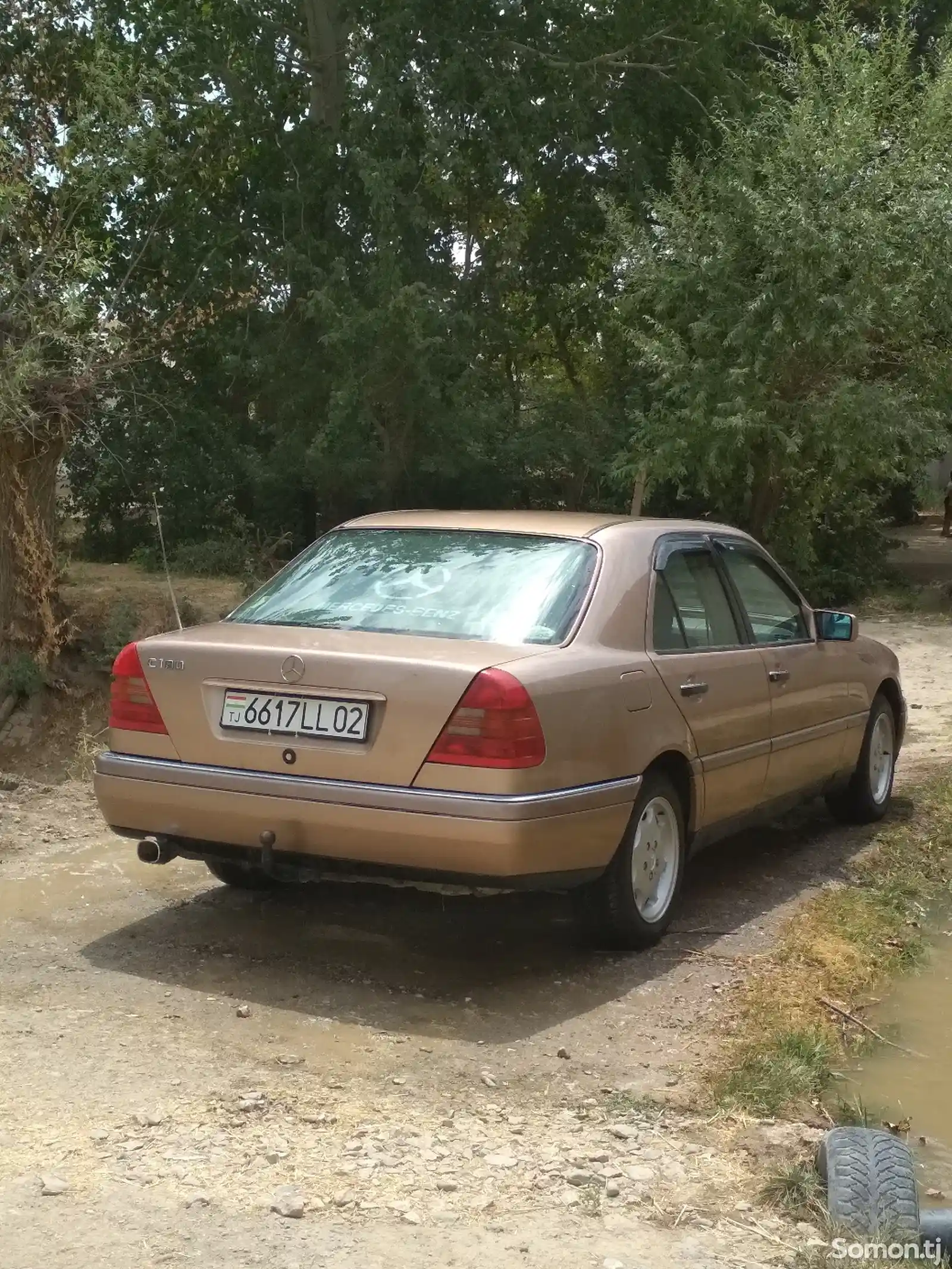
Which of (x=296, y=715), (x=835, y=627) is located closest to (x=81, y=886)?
(x=296, y=715)

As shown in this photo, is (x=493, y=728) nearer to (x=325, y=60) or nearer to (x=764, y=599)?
(x=764, y=599)

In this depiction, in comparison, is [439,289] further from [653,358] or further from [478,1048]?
[478,1048]

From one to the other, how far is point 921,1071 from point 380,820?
1.88 m

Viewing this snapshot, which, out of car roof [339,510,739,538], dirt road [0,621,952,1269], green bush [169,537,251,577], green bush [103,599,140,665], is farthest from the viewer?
green bush [169,537,251,577]

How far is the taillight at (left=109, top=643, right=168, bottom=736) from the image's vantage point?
5.28 metres

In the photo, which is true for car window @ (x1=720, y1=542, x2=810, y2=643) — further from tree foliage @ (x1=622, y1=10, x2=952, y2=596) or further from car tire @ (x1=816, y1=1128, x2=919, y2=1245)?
tree foliage @ (x1=622, y1=10, x2=952, y2=596)

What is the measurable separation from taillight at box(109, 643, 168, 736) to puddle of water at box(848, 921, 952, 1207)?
8.65ft

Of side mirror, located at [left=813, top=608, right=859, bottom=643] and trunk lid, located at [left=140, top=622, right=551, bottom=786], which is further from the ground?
trunk lid, located at [left=140, top=622, right=551, bottom=786]

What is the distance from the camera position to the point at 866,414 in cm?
1532

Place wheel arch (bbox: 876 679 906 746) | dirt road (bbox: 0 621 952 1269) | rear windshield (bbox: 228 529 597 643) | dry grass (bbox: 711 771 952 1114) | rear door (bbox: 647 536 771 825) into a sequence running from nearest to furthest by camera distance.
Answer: dirt road (bbox: 0 621 952 1269) < dry grass (bbox: 711 771 952 1114) < rear windshield (bbox: 228 529 597 643) < rear door (bbox: 647 536 771 825) < wheel arch (bbox: 876 679 906 746)

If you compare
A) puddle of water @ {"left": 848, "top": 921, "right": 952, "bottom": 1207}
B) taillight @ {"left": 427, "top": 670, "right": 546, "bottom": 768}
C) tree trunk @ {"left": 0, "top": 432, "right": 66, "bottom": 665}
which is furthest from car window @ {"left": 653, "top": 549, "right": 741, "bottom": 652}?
tree trunk @ {"left": 0, "top": 432, "right": 66, "bottom": 665}

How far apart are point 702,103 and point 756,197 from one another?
2.11 m

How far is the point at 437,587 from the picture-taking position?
18.0 ft

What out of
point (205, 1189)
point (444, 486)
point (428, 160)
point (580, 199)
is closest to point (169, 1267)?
point (205, 1189)
